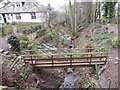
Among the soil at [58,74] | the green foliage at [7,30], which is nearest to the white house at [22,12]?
the green foliage at [7,30]

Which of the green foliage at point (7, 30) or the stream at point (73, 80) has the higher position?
the green foliage at point (7, 30)

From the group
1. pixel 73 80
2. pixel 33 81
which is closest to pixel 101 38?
pixel 73 80

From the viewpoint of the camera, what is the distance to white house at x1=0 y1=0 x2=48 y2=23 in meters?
24.9

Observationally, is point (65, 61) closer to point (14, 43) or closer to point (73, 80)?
point (73, 80)

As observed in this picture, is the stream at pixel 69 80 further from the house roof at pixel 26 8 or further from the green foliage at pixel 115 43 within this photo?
the house roof at pixel 26 8

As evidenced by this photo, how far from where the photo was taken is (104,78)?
9.85 meters

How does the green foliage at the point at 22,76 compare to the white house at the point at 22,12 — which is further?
the white house at the point at 22,12

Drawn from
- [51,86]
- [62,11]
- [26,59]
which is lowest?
[51,86]

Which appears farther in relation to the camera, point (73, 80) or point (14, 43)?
point (14, 43)

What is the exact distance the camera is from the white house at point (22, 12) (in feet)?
81.5

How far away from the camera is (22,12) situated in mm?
25281

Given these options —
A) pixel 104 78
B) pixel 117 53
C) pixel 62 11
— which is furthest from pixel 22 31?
pixel 104 78

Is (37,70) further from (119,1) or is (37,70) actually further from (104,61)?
(119,1)

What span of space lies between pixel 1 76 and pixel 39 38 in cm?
929
